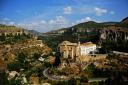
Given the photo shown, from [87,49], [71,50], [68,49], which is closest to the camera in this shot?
[71,50]

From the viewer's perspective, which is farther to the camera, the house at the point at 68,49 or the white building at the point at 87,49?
the white building at the point at 87,49

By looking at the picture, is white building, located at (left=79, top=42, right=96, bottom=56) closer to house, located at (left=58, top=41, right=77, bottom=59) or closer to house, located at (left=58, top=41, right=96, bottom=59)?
house, located at (left=58, top=41, right=96, bottom=59)

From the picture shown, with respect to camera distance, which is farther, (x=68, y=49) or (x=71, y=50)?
(x=68, y=49)

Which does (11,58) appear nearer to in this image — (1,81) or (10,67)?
(10,67)

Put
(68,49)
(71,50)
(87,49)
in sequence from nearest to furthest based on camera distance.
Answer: (71,50) → (68,49) → (87,49)

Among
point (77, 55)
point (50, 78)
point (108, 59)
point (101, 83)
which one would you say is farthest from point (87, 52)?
point (101, 83)

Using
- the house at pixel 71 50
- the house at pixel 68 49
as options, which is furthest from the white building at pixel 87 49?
the house at pixel 68 49

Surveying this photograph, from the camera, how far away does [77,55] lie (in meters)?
8.77

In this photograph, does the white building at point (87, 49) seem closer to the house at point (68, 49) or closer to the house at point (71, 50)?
the house at point (71, 50)

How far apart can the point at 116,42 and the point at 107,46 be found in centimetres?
71

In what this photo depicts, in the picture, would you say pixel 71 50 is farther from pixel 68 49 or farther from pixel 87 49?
pixel 87 49

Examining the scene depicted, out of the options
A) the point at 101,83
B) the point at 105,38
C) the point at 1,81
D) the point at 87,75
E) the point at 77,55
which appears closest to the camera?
the point at 101,83

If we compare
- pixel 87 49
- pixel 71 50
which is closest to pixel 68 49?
pixel 71 50

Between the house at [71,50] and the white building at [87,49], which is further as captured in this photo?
the white building at [87,49]
